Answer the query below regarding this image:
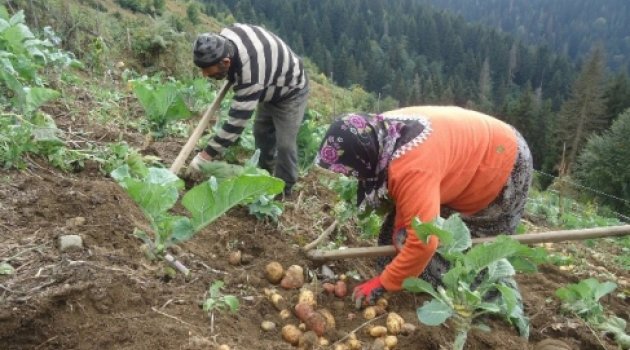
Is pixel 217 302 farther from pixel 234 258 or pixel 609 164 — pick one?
pixel 609 164

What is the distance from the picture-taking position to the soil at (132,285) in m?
1.96

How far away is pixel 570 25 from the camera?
138 metres

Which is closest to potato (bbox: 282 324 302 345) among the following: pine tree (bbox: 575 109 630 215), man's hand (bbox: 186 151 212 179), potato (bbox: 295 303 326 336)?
potato (bbox: 295 303 326 336)

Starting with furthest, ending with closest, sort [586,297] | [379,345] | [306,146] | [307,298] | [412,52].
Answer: [412,52]
[306,146]
[586,297]
[307,298]
[379,345]

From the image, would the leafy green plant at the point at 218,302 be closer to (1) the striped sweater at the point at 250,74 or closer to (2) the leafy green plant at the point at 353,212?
(2) the leafy green plant at the point at 353,212

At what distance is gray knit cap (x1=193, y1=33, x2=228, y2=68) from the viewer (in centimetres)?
333

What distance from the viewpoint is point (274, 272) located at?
2.75 meters

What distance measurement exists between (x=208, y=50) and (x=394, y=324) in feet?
6.21

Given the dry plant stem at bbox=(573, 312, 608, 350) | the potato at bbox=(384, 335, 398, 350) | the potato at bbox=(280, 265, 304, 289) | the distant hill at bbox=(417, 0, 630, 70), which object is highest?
the potato at bbox=(280, 265, 304, 289)

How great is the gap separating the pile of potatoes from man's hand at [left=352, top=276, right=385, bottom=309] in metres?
0.05

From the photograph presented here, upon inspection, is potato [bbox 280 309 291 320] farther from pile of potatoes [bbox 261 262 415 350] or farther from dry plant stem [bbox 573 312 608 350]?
dry plant stem [bbox 573 312 608 350]

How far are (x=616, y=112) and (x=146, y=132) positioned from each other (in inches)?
1585

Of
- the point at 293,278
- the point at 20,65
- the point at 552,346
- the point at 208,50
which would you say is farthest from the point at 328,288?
the point at 20,65

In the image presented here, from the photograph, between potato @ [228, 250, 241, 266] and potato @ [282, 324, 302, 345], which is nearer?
potato @ [282, 324, 302, 345]
